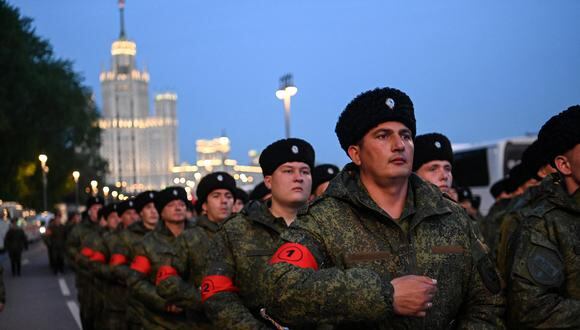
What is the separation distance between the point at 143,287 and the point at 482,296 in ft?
16.4

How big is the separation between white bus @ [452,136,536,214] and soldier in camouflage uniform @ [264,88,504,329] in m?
23.2

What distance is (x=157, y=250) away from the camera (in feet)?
28.1

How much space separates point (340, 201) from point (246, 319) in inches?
59.8

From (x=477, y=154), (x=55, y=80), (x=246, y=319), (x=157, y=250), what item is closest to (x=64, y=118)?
(x=55, y=80)

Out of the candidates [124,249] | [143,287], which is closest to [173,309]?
[143,287]

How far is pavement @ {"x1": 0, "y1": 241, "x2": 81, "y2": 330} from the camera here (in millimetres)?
16031

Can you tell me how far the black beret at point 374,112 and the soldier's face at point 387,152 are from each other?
1.2 inches

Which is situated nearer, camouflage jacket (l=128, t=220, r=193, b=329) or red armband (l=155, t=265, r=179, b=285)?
A: red armband (l=155, t=265, r=179, b=285)

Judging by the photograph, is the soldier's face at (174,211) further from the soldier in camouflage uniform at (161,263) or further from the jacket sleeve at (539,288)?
the jacket sleeve at (539,288)

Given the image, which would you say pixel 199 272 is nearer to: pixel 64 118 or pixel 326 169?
pixel 326 169

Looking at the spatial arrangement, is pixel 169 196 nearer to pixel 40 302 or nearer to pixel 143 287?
pixel 143 287

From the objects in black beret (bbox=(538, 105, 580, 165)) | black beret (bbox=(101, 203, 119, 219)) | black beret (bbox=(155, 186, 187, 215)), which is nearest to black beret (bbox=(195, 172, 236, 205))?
black beret (bbox=(155, 186, 187, 215))

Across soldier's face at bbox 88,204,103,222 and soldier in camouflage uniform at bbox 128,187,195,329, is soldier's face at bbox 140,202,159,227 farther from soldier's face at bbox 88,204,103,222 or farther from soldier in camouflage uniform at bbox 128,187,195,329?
soldier's face at bbox 88,204,103,222

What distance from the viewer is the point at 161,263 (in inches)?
294
